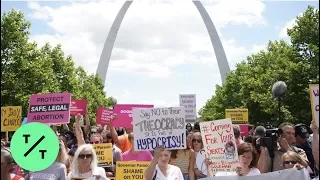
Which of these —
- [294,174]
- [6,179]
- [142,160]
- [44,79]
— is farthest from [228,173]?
[44,79]

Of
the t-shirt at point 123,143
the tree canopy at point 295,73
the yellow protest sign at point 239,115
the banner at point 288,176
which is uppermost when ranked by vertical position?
the tree canopy at point 295,73

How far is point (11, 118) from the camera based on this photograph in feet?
46.7

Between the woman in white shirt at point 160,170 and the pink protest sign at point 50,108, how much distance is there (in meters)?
4.97

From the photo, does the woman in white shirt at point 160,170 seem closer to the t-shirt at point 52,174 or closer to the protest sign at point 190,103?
the t-shirt at point 52,174

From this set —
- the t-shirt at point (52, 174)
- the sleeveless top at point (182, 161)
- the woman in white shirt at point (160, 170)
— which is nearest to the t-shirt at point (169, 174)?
the woman in white shirt at point (160, 170)

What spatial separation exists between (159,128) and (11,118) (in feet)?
26.1

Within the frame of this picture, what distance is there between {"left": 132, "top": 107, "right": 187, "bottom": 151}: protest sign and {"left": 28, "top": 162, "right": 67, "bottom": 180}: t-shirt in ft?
3.64

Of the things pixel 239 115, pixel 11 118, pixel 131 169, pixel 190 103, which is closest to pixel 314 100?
pixel 131 169

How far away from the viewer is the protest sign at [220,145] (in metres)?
6.96

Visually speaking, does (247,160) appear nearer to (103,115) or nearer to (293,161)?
(293,161)

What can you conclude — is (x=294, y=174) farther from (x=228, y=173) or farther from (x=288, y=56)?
(x=288, y=56)

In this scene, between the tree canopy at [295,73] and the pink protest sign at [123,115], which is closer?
the pink protest sign at [123,115]

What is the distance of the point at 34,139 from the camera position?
204 inches

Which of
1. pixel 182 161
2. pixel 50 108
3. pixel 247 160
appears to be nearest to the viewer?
pixel 247 160
